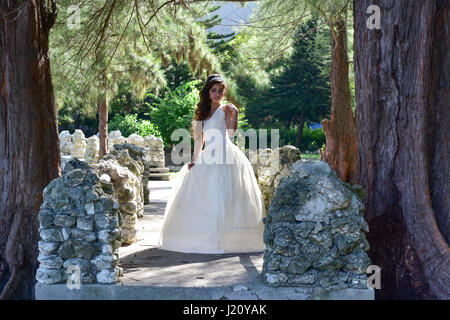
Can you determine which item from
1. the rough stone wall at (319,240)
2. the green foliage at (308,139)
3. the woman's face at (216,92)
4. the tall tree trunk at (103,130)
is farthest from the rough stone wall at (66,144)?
the rough stone wall at (319,240)

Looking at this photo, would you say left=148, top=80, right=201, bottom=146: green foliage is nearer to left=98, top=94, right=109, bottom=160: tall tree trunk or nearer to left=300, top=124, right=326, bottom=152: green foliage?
left=98, top=94, right=109, bottom=160: tall tree trunk

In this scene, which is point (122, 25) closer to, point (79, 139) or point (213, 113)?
point (213, 113)

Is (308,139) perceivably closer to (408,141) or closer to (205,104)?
(205,104)

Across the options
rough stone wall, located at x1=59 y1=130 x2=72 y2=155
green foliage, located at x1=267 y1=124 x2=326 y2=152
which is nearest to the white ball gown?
rough stone wall, located at x1=59 y1=130 x2=72 y2=155

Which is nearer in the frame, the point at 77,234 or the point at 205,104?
the point at 77,234

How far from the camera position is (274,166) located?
7730 mm

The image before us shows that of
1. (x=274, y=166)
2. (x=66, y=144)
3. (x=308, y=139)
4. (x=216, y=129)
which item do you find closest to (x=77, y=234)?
(x=216, y=129)

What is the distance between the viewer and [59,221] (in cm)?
410

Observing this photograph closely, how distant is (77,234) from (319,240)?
1815mm

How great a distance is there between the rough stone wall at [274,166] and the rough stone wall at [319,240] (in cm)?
319

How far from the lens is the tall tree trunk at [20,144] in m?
5.36

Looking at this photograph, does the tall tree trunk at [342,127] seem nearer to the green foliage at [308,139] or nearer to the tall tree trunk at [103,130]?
the tall tree trunk at [103,130]

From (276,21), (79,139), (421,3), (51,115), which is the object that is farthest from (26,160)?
(79,139)
